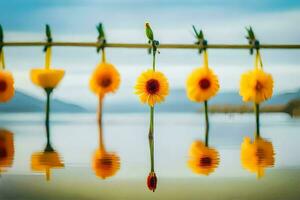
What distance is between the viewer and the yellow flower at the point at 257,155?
216 centimetres

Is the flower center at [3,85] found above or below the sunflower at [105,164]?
above

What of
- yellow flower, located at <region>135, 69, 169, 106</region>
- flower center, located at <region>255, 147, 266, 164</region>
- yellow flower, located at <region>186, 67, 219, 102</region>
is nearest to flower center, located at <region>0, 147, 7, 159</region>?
yellow flower, located at <region>135, 69, 169, 106</region>

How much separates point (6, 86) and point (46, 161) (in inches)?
30.1

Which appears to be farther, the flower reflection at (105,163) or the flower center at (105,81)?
the flower center at (105,81)

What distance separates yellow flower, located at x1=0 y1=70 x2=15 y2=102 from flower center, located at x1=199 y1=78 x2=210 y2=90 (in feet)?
2.87

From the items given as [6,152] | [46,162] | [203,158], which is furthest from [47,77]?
[203,158]

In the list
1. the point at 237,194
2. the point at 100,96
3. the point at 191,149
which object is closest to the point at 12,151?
the point at 100,96

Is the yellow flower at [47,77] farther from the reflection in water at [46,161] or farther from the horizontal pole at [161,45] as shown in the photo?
the reflection in water at [46,161]

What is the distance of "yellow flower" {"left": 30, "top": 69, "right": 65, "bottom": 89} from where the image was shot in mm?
2896

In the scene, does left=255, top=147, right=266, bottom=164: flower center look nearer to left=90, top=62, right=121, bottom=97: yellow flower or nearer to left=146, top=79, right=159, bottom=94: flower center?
left=146, top=79, right=159, bottom=94: flower center

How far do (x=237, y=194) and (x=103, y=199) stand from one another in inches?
14.1

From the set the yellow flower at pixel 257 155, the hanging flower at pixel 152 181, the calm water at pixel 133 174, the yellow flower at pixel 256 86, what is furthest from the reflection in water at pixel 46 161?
the yellow flower at pixel 256 86

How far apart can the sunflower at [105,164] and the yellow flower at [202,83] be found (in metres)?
0.53

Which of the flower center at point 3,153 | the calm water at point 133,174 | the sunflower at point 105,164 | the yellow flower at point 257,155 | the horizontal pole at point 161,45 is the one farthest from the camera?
the horizontal pole at point 161,45
